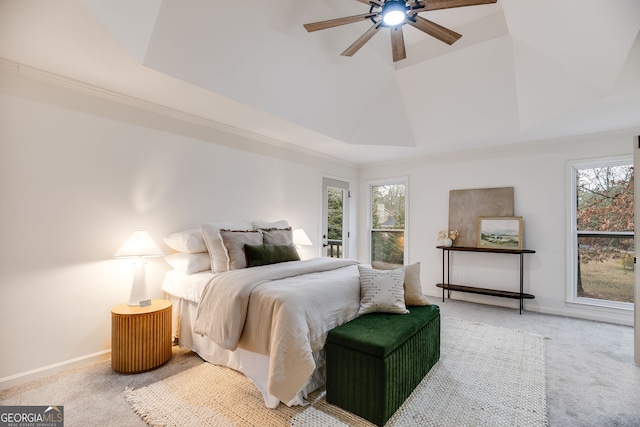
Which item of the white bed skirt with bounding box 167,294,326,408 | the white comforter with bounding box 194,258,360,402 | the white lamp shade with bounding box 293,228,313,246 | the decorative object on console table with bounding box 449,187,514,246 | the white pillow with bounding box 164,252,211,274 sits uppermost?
the decorative object on console table with bounding box 449,187,514,246

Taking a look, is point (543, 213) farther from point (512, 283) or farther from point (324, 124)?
point (324, 124)

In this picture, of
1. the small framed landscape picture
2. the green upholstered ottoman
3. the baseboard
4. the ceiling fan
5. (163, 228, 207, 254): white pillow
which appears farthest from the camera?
the small framed landscape picture

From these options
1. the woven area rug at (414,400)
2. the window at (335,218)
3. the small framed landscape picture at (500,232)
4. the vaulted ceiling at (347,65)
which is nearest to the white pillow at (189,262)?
the woven area rug at (414,400)

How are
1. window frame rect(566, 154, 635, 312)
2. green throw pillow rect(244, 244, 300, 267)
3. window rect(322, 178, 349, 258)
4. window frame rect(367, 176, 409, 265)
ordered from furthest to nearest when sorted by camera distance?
window frame rect(367, 176, 409, 265) → window rect(322, 178, 349, 258) → window frame rect(566, 154, 635, 312) → green throw pillow rect(244, 244, 300, 267)

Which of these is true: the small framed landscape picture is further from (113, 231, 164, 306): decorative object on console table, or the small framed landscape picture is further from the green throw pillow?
(113, 231, 164, 306): decorative object on console table

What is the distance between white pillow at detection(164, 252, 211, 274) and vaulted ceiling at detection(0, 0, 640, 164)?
1.51 meters

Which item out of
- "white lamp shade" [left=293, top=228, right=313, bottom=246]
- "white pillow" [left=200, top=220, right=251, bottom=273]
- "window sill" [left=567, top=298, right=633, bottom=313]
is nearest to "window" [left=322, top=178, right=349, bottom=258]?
"white lamp shade" [left=293, top=228, right=313, bottom=246]

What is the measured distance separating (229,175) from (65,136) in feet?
5.25

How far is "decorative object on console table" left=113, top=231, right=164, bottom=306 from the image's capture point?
256 centimetres

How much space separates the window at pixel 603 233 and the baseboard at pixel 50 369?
5.38 m

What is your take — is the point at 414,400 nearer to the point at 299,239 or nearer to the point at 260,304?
the point at 260,304

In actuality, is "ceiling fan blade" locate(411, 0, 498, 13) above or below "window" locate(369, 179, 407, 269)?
above

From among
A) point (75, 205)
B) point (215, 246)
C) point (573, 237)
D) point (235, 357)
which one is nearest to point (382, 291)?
point (235, 357)

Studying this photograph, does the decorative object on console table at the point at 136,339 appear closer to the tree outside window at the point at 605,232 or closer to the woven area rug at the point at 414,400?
the woven area rug at the point at 414,400
